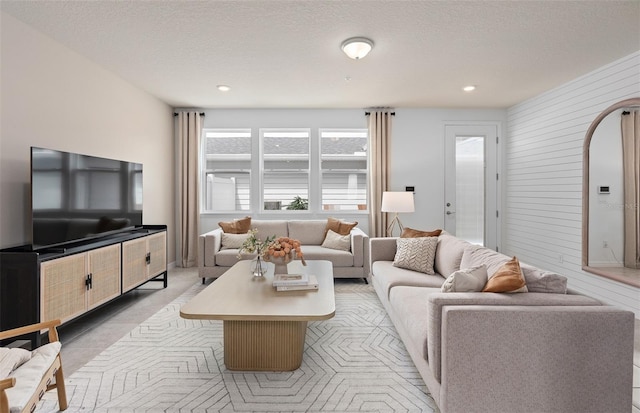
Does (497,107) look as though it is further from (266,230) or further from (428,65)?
(266,230)

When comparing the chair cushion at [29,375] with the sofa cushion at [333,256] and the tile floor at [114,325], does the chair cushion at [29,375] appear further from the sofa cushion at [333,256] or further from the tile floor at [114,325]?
the sofa cushion at [333,256]

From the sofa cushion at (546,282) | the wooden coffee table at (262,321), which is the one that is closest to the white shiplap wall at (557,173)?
the sofa cushion at (546,282)

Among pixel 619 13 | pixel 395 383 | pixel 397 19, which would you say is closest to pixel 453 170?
pixel 619 13

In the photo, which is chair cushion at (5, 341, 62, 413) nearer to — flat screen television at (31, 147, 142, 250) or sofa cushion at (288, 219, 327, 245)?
flat screen television at (31, 147, 142, 250)

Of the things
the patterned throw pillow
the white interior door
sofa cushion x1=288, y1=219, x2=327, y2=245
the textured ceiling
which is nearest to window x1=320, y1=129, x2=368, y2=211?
sofa cushion x1=288, y1=219, x2=327, y2=245

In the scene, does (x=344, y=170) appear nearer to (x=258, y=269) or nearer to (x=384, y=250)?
(x=384, y=250)

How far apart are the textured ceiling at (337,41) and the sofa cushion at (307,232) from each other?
193cm

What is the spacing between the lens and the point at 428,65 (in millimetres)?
3684

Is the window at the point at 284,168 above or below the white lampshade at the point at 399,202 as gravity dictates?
above

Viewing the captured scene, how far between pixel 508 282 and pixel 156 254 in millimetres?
3806

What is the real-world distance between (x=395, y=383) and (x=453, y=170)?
169 inches

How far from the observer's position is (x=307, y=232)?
5.02 m

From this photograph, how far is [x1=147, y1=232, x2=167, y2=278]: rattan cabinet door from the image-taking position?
3926 mm

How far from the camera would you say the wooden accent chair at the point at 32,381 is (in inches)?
49.2
